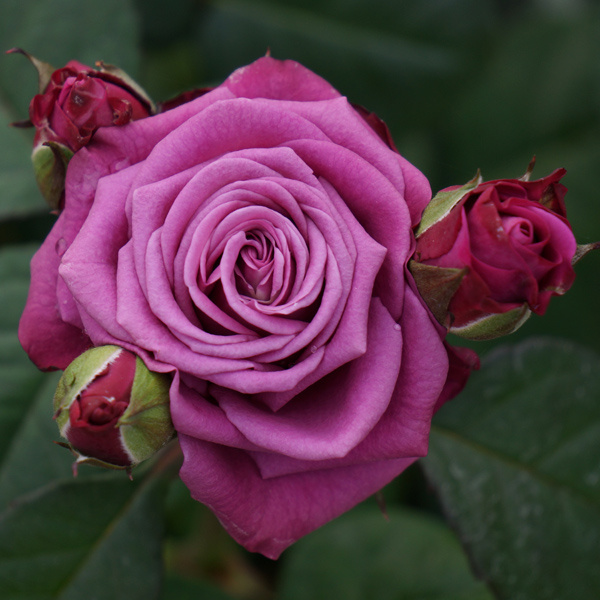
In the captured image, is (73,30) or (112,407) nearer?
(112,407)

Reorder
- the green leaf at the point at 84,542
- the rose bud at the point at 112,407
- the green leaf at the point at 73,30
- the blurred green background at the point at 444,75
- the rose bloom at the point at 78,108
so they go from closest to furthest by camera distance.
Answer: the rose bud at the point at 112,407, the rose bloom at the point at 78,108, the green leaf at the point at 84,542, the green leaf at the point at 73,30, the blurred green background at the point at 444,75

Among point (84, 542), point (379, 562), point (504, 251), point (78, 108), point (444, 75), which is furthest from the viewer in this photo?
point (444, 75)

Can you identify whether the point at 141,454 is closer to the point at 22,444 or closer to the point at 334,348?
the point at 334,348

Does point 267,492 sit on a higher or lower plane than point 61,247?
lower

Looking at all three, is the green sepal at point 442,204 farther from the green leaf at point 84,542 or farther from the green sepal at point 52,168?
the green leaf at point 84,542

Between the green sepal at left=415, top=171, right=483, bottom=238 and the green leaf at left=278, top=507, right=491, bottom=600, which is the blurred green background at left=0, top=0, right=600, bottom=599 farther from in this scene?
the green sepal at left=415, top=171, right=483, bottom=238

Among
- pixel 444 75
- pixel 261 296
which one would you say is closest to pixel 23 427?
pixel 261 296

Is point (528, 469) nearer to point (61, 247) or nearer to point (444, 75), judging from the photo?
→ point (61, 247)

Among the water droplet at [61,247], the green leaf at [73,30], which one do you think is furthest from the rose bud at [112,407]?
the green leaf at [73,30]
